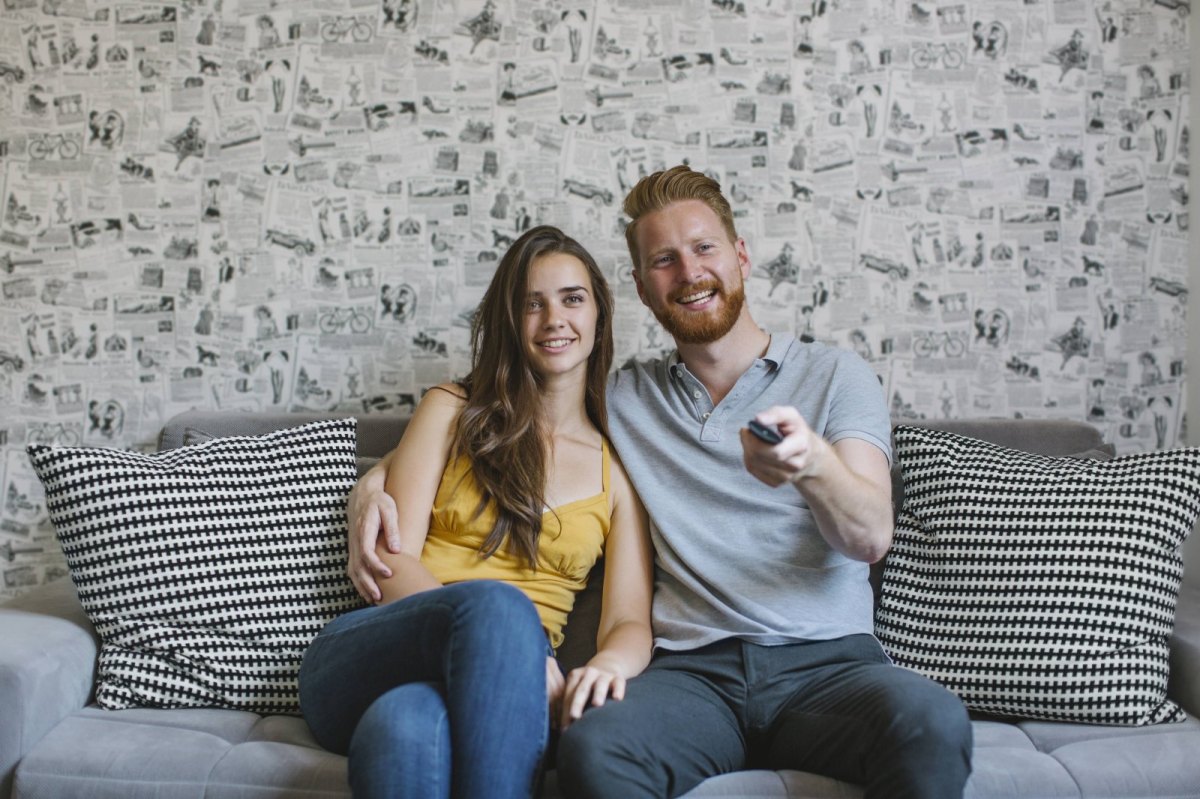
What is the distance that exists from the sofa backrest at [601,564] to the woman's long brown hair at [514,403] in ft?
0.60

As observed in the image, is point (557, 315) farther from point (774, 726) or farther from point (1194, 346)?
point (1194, 346)

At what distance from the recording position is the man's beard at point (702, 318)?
5.45 feet

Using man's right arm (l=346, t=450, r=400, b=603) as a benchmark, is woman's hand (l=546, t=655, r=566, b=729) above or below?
below

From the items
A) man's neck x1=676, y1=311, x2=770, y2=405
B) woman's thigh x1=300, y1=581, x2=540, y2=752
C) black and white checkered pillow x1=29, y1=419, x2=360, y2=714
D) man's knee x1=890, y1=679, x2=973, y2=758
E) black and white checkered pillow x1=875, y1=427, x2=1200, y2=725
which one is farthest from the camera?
man's neck x1=676, y1=311, x2=770, y2=405

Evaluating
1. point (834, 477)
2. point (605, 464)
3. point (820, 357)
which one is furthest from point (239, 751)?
point (820, 357)

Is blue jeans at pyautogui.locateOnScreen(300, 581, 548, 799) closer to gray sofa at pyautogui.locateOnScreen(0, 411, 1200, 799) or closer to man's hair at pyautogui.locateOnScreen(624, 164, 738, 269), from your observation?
gray sofa at pyautogui.locateOnScreen(0, 411, 1200, 799)

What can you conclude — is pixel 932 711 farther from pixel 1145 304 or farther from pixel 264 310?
pixel 264 310

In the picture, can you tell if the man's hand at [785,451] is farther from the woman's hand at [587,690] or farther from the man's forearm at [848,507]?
the woman's hand at [587,690]

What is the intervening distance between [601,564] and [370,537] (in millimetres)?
418

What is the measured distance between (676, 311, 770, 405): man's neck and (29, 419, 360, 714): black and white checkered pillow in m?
0.69

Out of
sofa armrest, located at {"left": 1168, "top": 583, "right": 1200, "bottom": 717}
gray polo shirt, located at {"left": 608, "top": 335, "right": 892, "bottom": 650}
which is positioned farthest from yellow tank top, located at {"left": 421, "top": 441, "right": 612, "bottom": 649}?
sofa armrest, located at {"left": 1168, "top": 583, "right": 1200, "bottom": 717}

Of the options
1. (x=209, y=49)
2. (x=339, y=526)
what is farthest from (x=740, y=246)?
(x=209, y=49)

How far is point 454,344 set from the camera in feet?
7.04

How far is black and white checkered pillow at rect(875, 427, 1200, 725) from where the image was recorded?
1493mm
